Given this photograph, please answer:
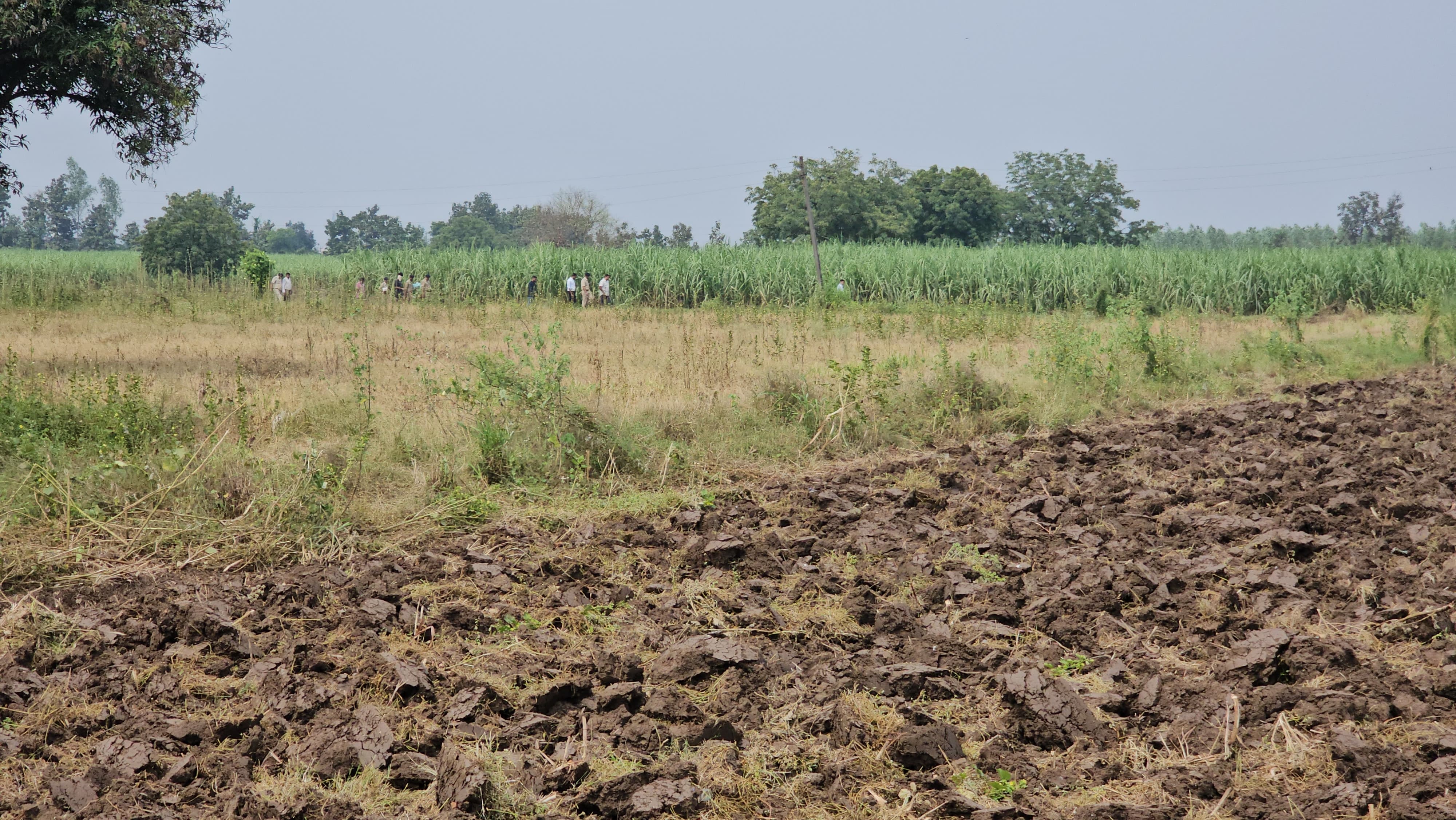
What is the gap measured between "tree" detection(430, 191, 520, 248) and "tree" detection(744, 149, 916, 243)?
103 feet

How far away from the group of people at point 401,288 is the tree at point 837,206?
86.5 feet

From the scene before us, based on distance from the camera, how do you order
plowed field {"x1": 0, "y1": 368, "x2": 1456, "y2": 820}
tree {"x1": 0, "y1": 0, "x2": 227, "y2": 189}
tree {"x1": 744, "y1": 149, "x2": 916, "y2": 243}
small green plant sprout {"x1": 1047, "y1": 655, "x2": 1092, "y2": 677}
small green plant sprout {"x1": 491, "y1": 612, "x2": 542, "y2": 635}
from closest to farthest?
plowed field {"x1": 0, "y1": 368, "x2": 1456, "y2": 820} < small green plant sprout {"x1": 1047, "y1": 655, "x2": 1092, "y2": 677} < small green plant sprout {"x1": 491, "y1": 612, "x2": 542, "y2": 635} < tree {"x1": 0, "y1": 0, "x2": 227, "y2": 189} < tree {"x1": 744, "y1": 149, "x2": 916, "y2": 243}

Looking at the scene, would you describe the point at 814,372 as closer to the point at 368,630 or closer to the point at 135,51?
the point at 368,630

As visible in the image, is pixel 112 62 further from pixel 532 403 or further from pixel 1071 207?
pixel 1071 207

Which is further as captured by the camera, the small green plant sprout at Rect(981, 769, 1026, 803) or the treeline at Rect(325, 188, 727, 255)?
the treeline at Rect(325, 188, 727, 255)

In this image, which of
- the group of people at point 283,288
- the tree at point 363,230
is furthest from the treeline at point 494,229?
the group of people at point 283,288

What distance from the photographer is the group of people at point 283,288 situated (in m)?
22.0

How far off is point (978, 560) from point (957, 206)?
2075 inches

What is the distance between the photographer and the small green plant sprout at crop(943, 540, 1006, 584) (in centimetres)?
518

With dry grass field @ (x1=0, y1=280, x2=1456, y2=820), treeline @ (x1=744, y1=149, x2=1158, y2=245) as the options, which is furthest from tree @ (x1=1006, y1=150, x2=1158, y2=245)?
dry grass field @ (x1=0, y1=280, x2=1456, y2=820)

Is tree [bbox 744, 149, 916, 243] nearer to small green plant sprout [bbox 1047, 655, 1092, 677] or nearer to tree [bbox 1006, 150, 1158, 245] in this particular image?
tree [bbox 1006, 150, 1158, 245]

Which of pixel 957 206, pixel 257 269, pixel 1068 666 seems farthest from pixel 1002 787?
pixel 957 206

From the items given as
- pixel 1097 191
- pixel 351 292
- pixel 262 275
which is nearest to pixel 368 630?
pixel 351 292

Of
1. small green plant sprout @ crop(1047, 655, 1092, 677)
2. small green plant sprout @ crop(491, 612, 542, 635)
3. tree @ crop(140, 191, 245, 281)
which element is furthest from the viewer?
tree @ crop(140, 191, 245, 281)
